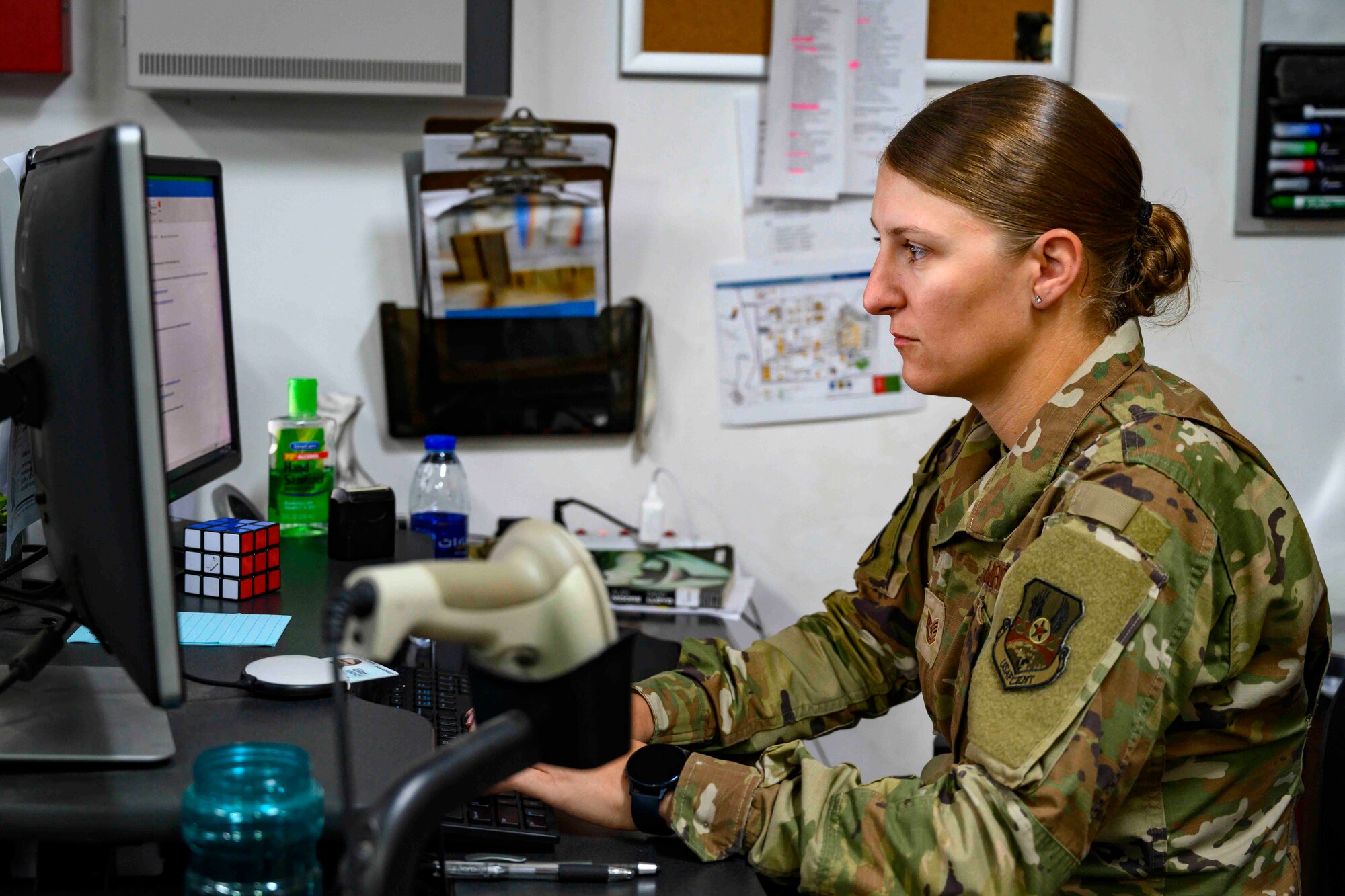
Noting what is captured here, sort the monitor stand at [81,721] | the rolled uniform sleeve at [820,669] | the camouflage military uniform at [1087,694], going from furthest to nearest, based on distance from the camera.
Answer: the rolled uniform sleeve at [820,669], the camouflage military uniform at [1087,694], the monitor stand at [81,721]

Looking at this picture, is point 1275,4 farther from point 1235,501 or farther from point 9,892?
point 9,892

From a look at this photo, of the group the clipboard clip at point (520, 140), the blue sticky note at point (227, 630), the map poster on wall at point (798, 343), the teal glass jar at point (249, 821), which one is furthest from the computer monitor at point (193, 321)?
the map poster on wall at point (798, 343)

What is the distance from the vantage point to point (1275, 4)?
197 cm

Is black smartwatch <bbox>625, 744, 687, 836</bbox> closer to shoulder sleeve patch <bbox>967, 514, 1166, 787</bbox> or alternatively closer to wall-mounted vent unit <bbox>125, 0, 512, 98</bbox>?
shoulder sleeve patch <bbox>967, 514, 1166, 787</bbox>

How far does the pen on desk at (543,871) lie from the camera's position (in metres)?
0.82

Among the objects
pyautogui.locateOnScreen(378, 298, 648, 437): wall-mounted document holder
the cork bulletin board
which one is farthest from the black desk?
the cork bulletin board

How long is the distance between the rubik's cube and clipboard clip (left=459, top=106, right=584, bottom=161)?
73 cm

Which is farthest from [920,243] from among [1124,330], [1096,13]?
[1096,13]

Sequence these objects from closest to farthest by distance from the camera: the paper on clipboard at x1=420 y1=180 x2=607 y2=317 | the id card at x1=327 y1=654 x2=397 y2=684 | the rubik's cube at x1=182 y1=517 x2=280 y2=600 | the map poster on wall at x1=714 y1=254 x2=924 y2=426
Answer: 1. the id card at x1=327 y1=654 x2=397 y2=684
2. the rubik's cube at x1=182 y1=517 x2=280 y2=600
3. the paper on clipboard at x1=420 y1=180 x2=607 y2=317
4. the map poster on wall at x1=714 y1=254 x2=924 y2=426

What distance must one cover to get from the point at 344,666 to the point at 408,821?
0.57 m

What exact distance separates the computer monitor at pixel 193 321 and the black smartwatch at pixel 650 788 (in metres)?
0.61

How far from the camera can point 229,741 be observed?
80cm

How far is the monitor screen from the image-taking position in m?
1.30

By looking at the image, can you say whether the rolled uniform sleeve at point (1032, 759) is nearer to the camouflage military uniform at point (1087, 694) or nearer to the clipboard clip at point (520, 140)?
the camouflage military uniform at point (1087, 694)
